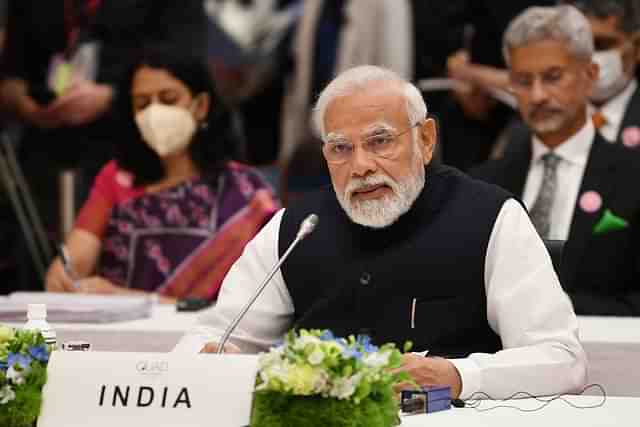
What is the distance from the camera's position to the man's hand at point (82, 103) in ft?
20.7

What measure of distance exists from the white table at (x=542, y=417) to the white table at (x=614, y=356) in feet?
1.29

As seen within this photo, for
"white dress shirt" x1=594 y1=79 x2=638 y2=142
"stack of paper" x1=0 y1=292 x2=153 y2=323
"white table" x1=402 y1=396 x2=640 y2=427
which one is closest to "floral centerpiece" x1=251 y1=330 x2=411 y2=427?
"white table" x1=402 y1=396 x2=640 y2=427

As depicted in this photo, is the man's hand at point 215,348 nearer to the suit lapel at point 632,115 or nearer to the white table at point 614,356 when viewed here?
the white table at point 614,356

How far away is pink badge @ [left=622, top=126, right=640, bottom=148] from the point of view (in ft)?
17.0

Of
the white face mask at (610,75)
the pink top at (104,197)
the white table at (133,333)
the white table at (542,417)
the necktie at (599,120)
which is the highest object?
the white face mask at (610,75)

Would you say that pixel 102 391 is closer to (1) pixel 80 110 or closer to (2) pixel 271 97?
(1) pixel 80 110

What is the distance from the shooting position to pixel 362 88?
340cm

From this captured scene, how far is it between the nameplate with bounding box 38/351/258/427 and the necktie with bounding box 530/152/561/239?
270cm

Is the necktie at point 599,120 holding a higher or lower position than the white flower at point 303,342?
higher

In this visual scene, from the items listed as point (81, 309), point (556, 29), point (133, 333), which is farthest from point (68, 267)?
point (556, 29)

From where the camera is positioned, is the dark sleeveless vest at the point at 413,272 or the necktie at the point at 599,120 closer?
the dark sleeveless vest at the point at 413,272

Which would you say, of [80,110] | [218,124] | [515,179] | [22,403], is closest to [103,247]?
[218,124]

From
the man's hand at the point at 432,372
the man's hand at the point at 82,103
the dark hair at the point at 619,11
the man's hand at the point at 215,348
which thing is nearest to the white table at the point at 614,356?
the man's hand at the point at 432,372

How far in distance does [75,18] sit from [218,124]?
1459 millimetres
